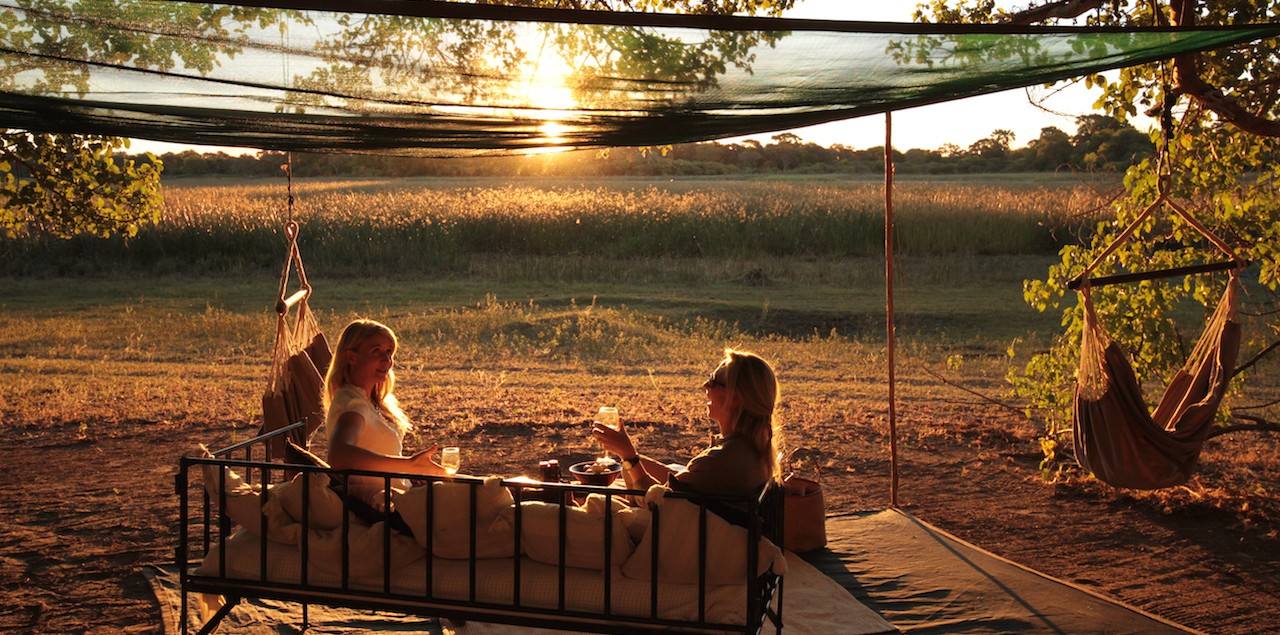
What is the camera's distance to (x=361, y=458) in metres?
3.30

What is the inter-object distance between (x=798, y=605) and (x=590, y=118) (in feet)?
6.27

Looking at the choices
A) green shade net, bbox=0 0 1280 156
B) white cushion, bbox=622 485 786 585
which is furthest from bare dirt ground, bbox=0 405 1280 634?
white cushion, bbox=622 485 786 585

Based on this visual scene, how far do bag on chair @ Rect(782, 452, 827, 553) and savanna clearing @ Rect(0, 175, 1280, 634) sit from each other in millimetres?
1004

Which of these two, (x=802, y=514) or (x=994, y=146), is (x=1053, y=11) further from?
(x=994, y=146)

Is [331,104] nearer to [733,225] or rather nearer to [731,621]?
[731,621]

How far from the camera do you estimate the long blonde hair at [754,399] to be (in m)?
3.03

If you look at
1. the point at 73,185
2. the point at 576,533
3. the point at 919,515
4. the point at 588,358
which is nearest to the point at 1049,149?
the point at 588,358

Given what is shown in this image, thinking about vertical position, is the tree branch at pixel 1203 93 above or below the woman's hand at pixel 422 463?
above

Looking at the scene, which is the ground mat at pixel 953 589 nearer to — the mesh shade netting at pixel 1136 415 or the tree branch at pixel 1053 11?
the mesh shade netting at pixel 1136 415

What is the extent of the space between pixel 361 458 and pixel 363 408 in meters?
0.22

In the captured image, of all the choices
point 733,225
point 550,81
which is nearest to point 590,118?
point 550,81

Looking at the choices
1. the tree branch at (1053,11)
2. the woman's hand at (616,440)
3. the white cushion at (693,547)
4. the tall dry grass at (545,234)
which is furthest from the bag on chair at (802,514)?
the tall dry grass at (545,234)

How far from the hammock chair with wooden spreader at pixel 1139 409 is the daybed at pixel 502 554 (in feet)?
5.28

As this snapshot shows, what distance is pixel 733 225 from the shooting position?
1989cm
